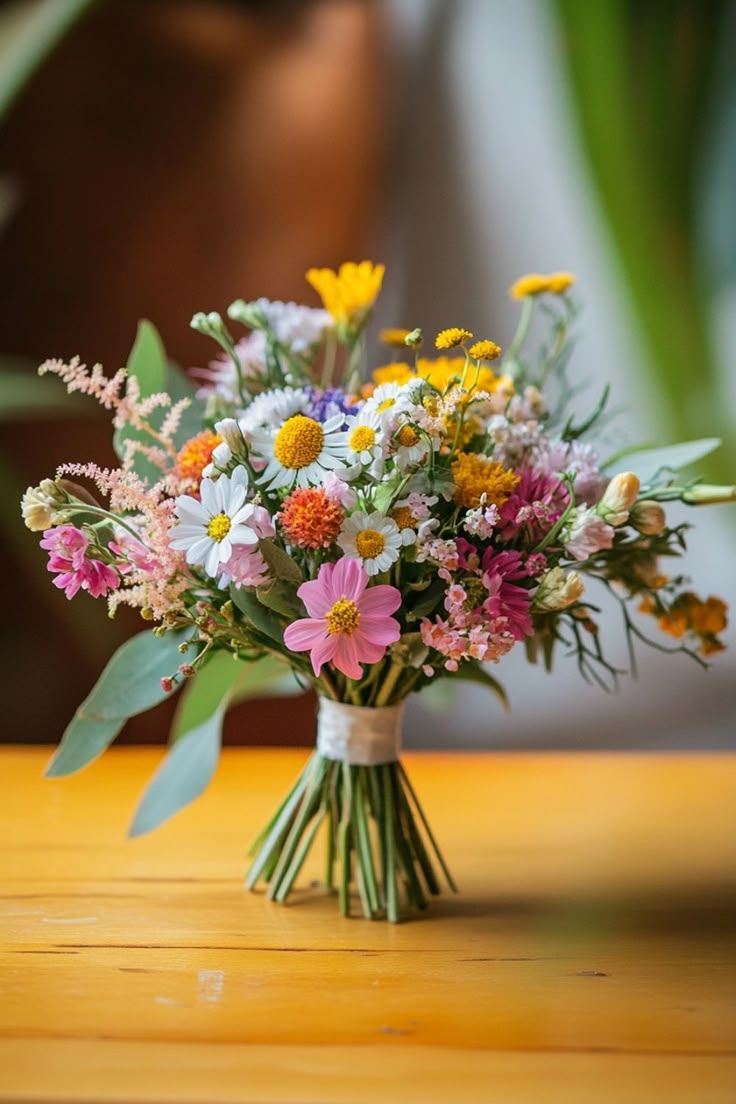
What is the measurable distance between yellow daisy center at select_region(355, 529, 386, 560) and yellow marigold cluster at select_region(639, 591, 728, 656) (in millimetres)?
251

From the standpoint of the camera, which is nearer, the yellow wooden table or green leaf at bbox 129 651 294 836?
the yellow wooden table

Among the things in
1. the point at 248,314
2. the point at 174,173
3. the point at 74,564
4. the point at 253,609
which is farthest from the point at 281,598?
the point at 174,173

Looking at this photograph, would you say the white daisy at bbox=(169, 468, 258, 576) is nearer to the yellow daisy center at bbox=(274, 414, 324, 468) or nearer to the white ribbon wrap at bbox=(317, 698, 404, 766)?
the yellow daisy center at bbox=(274, 414, 324, 468)

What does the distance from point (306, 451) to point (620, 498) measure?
0.60 ft

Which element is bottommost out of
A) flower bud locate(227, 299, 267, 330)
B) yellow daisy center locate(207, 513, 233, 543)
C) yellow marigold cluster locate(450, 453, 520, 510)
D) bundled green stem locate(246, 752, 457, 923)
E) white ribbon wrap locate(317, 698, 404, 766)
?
bundled green stem locate(246, 752, 457, 923)

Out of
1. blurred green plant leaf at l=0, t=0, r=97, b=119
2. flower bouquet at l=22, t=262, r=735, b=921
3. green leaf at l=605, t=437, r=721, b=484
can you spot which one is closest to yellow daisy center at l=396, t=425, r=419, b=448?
flower bouquet at l=22, t=262, r=735, b=921

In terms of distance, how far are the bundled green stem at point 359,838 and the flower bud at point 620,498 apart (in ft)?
0.80

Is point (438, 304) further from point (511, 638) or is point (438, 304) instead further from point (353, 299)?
point (511, 638)

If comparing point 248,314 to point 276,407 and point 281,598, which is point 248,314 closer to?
point 276,407

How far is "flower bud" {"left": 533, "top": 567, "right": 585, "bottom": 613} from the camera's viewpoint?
680 mm

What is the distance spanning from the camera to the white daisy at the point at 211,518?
26.3 inches

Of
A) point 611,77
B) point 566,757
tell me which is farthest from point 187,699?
point 611,77

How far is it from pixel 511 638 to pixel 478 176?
1.00m

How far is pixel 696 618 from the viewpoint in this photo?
0.83 meters
